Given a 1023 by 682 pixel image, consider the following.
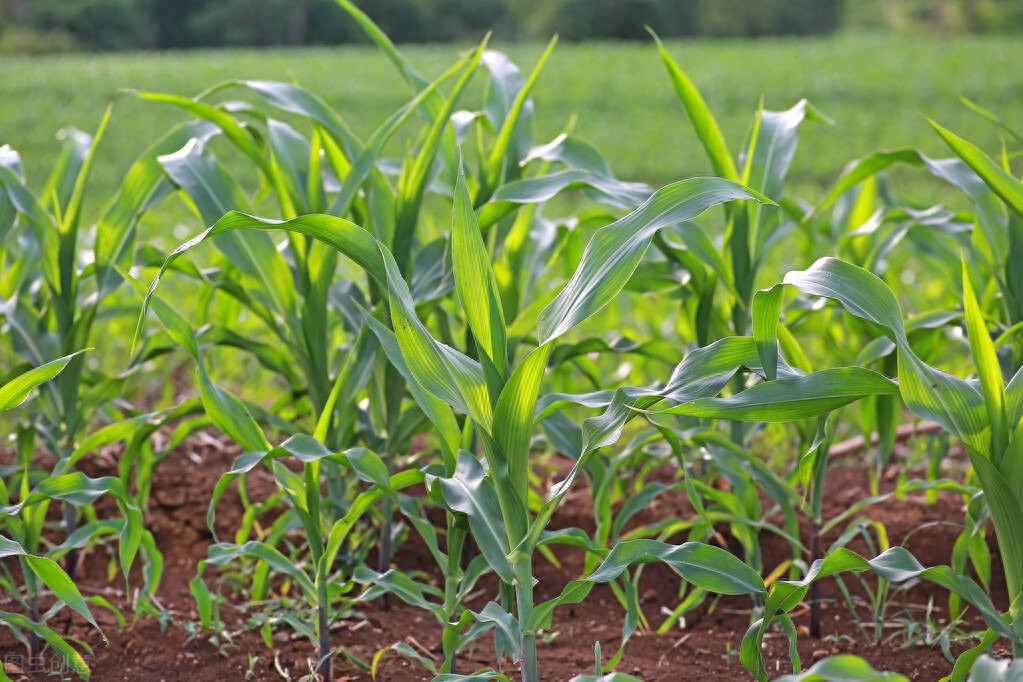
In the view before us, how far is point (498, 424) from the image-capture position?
1260mm

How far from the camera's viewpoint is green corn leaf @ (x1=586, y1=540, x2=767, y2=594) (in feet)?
4.23

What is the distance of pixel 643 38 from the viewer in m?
32.1

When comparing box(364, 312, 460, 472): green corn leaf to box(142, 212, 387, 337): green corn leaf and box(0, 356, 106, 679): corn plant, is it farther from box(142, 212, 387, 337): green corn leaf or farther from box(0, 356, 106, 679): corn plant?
box(0, 356, 106, 679): corn plant

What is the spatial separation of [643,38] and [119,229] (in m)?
32.0

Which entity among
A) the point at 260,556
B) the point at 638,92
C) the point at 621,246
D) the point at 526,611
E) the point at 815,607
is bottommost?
the point at 638,92

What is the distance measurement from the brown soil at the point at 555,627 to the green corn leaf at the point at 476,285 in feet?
2.02

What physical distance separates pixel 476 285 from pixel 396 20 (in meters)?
36.0

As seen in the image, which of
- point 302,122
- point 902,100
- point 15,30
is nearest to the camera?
point 302,122

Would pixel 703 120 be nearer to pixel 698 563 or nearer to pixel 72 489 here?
pixel 698 563

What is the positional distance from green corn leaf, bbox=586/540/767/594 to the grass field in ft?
20.7

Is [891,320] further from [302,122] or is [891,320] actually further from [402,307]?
[302,122]

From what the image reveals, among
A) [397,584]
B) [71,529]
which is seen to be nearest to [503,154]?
[397,584]

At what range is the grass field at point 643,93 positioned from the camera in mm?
10305

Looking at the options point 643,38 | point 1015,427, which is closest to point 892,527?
point 1015,427
